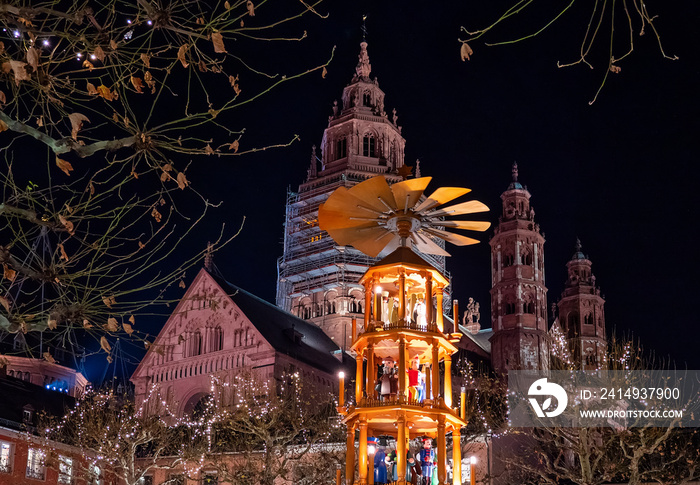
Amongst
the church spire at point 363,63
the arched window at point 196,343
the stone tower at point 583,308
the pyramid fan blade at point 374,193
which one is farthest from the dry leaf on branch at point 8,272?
the church spire at point 363,63

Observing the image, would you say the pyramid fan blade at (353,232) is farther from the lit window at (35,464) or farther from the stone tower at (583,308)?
the stone tower at (583,308)

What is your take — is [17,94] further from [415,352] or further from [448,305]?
[448,305]

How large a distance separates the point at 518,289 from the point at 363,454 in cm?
5370

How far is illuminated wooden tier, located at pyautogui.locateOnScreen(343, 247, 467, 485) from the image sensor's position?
1630cm

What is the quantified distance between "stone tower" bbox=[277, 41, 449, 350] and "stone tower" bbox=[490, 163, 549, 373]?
27.0 feet

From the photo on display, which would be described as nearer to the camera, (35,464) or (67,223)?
(67,223)

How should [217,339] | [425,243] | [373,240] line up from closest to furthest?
[373,240] < [425,243] < [217,339]

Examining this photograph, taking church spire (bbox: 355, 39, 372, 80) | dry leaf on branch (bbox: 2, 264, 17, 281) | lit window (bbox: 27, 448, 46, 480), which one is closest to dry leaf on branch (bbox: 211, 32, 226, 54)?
dry leaf on branch (bbox: 2, 264, 17, 281)

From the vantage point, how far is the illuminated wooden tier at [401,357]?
53.5 ft

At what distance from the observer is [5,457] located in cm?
4562

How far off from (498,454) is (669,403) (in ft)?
40.1

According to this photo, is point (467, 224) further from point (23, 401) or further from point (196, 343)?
point (196, 343)

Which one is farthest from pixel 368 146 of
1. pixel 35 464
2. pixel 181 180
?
pixel 181 180

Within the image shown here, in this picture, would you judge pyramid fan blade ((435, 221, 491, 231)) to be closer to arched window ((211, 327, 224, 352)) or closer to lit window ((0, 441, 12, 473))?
lit window ((0, 441, 12, 473))
